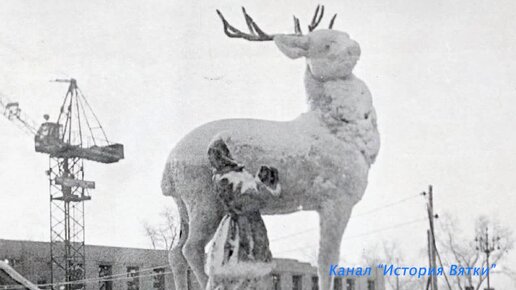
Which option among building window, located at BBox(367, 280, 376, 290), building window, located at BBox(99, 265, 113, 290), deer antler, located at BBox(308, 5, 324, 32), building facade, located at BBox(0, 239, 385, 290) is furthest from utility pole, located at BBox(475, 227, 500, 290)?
deer antler, located at BBox(308, 5, 324, 32)

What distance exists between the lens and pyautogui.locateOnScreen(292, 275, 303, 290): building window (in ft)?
107

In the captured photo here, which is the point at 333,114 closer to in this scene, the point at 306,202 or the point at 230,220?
the point at 306,202

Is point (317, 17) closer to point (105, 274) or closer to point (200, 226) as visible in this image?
point (200, 226)

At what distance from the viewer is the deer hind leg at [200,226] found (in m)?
7.73

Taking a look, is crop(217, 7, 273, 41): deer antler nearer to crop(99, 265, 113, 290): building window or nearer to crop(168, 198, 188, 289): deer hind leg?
crop(168, 198, 188, 289): deer hind leg

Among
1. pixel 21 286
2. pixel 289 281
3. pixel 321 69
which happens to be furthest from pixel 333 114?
pixel 289 281

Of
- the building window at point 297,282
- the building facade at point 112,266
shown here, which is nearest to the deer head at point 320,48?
the building facade at point 112,266

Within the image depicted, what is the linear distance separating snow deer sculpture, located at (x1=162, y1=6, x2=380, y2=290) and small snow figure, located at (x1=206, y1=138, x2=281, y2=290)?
1.24ft

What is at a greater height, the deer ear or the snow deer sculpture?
the deer ear

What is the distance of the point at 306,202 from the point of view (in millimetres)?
7848

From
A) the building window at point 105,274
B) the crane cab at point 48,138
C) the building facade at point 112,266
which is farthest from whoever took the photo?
the building window at point 105,274

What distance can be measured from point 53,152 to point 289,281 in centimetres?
973

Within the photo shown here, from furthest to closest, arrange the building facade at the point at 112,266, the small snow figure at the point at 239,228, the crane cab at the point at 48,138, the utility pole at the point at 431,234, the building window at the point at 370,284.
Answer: the building window at the point at 370,284 < the building facade at the point at 112,266 < the crane cab at the point at 48,138 < the utility pole at the point at 431,234 < the small snow figure at the point at 239,228

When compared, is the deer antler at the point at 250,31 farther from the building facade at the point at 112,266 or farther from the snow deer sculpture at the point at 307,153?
the building facade at the point at 112,266
